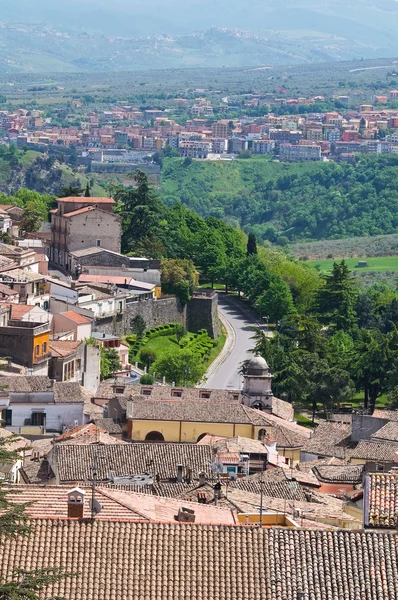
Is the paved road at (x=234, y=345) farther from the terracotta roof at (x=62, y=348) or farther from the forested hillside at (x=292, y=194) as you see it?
the forested hillside at (x=292, y=194)

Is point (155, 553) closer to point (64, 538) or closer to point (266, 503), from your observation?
point (64, 538)

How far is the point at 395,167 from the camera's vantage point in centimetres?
17012

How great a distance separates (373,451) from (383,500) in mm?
17436

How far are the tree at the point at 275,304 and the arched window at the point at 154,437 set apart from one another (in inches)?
1224

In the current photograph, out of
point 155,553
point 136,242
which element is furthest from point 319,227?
point 155,553

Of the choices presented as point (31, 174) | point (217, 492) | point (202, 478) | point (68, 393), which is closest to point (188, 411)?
point (68, 393)

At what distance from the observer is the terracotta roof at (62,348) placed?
50250mm

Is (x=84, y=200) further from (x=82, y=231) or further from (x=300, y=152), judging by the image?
(x=300, y=152)

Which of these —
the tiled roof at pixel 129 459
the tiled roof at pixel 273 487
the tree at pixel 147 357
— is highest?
the tiled roof at pixel 273 487

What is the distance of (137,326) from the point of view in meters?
63.2

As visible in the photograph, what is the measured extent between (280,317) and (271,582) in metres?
52.8

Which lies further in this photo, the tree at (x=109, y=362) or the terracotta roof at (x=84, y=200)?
the terracotta roof at (x=84, y=200)

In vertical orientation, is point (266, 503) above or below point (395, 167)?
above

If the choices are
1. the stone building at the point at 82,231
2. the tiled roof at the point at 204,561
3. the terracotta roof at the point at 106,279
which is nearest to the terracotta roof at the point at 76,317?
the terracotta roof at the point at 106,279
